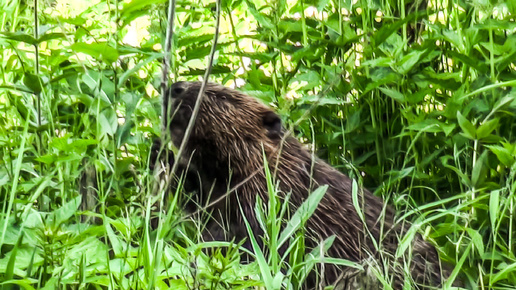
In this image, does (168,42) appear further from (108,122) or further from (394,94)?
(394,94)

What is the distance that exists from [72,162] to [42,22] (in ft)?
2.52

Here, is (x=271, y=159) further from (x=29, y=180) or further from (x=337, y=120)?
(x=29, y=180)

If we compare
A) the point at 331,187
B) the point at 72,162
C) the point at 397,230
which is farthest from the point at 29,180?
the point at 397,230

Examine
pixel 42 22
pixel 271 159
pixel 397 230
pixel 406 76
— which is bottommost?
pixel 397 230

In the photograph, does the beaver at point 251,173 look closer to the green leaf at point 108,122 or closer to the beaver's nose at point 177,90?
the beaver's nose at point 177,90

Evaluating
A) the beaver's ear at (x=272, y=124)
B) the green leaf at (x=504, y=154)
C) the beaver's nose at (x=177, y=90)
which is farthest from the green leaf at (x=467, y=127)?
the beaver's nose at (x=177, y=90)

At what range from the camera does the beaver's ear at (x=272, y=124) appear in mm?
3570

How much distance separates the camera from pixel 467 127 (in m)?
3.27

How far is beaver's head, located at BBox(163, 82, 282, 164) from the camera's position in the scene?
138 inches

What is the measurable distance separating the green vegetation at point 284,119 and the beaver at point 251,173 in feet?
0.34

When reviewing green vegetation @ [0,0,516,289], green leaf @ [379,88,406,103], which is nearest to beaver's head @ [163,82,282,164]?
green vegetation @ [0,0,516,289]

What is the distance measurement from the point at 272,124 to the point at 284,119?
164mm

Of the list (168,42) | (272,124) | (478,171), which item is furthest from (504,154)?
(168,42)

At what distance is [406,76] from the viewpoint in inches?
145
